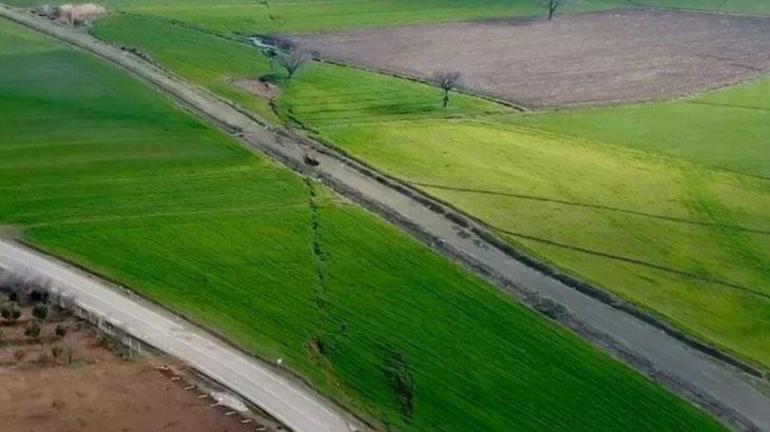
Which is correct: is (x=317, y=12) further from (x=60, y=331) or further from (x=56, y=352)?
(x=56, y=352)

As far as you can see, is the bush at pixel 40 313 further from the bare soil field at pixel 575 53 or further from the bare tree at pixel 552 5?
the bare tree at pixel 552 5

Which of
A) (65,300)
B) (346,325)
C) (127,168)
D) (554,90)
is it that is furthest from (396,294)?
(554,90)

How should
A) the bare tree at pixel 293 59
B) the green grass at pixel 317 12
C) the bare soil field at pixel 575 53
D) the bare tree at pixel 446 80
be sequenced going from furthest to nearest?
1. the green grass at pixel 317 12
2. the bare soil field at pixel 575 53
3. the bare tree at pixel 293 59
4. the bare tree at pixel 446 80

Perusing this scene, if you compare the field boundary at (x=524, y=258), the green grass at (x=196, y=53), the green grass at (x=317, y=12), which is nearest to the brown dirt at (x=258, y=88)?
the green grass at (x=196, y=53)

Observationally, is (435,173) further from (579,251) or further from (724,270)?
(724,270)

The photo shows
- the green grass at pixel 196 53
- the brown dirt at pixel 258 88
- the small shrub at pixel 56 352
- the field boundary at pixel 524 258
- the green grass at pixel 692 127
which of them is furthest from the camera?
the green grass at pixel 196 53

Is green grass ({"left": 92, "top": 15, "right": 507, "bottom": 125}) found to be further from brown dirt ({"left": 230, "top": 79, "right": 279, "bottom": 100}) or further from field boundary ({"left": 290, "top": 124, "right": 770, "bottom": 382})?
field boundary ({"left": 290, "top": 124, "right": 770, "bottom": 382})

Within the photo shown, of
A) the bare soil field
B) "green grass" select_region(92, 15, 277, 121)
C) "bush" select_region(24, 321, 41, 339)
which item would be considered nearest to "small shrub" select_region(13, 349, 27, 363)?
"bush" select_region(24, 321, 41, 339)
